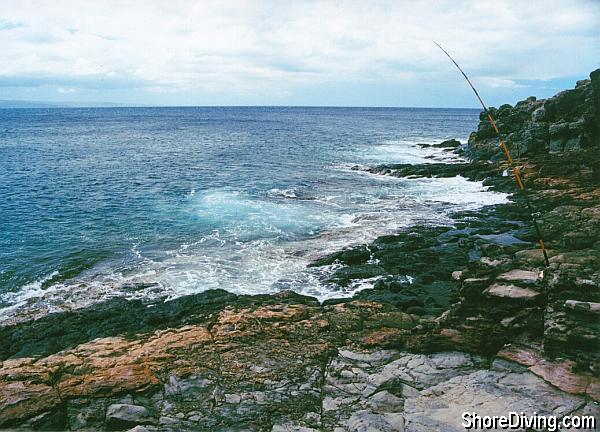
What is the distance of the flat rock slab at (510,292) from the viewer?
11.9m

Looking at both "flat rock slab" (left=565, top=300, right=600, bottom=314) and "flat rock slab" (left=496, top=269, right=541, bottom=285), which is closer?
"flat rock slab" (left=565, top=300, right=600, bottom=314)

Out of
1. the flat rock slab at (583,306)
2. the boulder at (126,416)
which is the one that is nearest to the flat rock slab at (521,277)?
the flat rock slab at (583,306)

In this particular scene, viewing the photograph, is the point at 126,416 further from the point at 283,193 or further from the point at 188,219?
the point at 283,193

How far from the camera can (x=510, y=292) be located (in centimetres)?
1220

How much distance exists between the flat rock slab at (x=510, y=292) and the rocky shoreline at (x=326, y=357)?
51 mm

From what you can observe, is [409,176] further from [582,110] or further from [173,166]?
[173,166]

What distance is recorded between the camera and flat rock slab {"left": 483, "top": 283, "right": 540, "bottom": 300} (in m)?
11.9

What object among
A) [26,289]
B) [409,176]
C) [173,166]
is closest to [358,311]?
[26,289]

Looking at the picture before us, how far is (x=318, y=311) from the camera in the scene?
1509cm

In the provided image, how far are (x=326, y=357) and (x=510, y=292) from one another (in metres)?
5.57

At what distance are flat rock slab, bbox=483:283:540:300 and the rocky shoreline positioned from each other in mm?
51

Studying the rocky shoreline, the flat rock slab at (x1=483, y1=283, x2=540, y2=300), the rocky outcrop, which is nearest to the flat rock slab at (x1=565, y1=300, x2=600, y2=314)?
the rocky shoreline

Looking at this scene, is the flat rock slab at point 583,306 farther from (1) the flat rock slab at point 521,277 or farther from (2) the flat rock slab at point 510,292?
(1) the flat rock slab at point 521,277

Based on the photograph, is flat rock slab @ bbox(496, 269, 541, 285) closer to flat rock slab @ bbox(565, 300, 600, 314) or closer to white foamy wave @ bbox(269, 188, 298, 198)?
flat rock slab @ bbox(565, 300, 600, 314)
